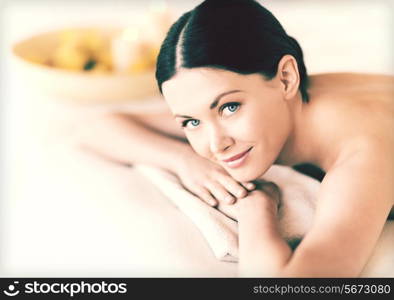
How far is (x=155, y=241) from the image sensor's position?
625 mm

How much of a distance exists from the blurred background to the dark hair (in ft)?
0.62

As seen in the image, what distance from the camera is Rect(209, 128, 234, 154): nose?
580 mm

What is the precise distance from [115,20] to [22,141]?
40cm

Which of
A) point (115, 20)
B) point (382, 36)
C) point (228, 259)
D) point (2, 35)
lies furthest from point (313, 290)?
point (115, 20)

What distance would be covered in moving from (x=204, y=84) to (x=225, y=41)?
52 millimetres

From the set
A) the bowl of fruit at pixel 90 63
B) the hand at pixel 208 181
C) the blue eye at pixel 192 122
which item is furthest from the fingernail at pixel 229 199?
the bowl of fruit at pixel 90 63

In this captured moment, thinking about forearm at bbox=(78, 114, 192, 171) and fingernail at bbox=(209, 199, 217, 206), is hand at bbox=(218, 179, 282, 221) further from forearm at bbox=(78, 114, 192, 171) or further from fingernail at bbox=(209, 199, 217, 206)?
forearm at bbox=(78, 114, 192, 171)

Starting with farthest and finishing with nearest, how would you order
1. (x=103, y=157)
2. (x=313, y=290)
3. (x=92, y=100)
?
(x=92, y=100)
(x=103, y=157)
(x=313, y=290)

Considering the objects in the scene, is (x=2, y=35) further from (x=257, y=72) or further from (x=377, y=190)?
(x=377, y=190)

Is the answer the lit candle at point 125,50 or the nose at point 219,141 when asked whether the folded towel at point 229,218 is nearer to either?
the nose at point 219,141

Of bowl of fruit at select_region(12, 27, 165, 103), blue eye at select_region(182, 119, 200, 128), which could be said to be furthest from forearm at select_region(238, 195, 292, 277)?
bowl of fruit at select_region(12, 27, 165, 103)

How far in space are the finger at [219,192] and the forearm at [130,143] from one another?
0.33ft

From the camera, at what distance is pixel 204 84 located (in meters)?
0.56

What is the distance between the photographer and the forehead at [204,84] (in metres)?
0.56
